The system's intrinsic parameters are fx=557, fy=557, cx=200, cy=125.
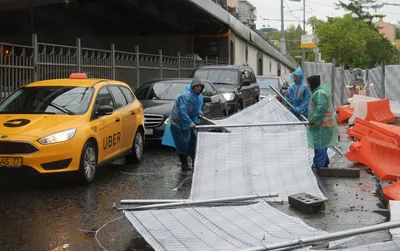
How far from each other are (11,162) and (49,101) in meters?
1.65

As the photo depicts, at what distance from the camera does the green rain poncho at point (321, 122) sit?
370 inches

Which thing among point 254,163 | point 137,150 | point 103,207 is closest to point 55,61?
point 137,150

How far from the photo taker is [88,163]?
29.0 feet

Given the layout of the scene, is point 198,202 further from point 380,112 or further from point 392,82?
point 392,82

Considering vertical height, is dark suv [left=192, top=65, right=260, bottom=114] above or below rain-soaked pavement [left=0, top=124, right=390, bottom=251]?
above

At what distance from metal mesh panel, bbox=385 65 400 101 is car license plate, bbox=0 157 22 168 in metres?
15.6

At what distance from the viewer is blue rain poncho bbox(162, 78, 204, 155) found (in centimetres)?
959

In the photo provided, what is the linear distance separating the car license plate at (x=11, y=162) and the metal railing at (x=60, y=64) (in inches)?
159

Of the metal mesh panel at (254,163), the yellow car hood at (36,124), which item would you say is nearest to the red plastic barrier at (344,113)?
the metal mesh panel at (254,163)

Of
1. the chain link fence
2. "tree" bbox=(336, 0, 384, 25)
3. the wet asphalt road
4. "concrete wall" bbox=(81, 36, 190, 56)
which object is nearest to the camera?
the wet asphalt road

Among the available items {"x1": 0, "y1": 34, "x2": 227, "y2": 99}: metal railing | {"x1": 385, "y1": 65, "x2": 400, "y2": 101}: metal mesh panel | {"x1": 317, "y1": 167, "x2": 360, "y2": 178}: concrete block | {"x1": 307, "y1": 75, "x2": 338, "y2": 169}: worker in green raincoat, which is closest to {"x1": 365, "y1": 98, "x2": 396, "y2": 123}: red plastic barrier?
{"x1": 385, "y1": 65, "x2": 400, "y2": 101}: metal mesh panel

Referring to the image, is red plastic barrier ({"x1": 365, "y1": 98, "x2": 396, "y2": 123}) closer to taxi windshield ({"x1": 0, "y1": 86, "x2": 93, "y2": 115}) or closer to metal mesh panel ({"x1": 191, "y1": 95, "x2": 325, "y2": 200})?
metal mesh panel ({"x1": 191, "y1": 95, "x2": 325, "y2": 200})

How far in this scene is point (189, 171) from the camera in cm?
1023

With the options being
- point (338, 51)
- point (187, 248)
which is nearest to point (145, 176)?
point (187, 248)
